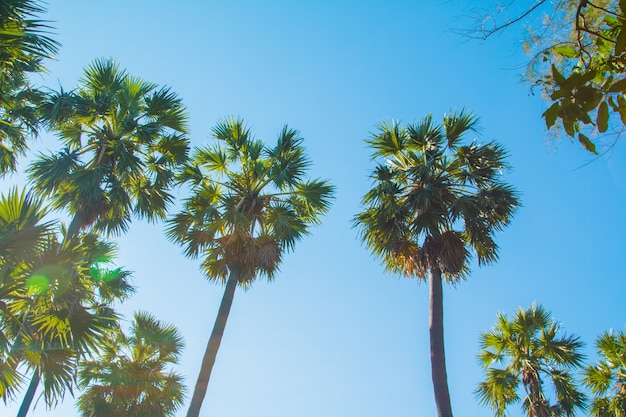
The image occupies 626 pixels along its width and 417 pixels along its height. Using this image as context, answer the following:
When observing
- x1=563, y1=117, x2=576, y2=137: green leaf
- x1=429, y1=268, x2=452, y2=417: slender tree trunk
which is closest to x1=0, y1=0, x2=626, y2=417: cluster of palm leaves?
x1=429, y1=268, x2=452, y2=417: slender tree trunk

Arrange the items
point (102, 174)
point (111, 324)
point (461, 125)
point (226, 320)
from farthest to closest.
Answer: point (461, 125), point (102, 174), point (226, 320), point (111, 324)

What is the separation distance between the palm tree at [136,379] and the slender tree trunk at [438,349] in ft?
22.6

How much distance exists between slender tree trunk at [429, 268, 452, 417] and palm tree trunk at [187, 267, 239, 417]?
4.08 meters

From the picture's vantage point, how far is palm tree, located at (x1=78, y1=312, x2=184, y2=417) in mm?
12602

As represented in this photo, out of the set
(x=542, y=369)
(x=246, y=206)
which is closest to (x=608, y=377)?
(x=542, y=369)

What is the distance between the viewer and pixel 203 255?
12.0 m

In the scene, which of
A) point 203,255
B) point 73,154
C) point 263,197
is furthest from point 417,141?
point 73,154

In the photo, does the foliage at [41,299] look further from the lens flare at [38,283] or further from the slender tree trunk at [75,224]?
the slender tree trunk at [75,224]

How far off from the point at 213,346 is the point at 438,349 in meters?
4.31

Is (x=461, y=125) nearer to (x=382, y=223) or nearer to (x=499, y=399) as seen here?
(x=382, y=223)

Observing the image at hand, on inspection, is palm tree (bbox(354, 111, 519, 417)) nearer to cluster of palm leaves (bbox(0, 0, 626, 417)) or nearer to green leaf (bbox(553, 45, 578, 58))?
cluster of palm leaves (bbox(0, 0, 626, 417))

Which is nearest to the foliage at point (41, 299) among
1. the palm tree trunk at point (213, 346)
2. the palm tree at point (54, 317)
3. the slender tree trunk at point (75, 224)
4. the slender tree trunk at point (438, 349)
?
Answer: the palm tree at point (54, 317)

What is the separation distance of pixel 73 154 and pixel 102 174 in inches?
35.6

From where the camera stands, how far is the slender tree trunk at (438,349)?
9501mm
